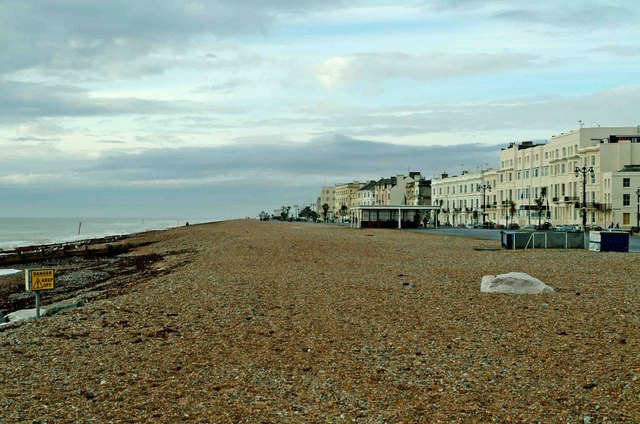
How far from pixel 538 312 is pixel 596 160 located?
69094 mm

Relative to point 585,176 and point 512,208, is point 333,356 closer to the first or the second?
point 585,176

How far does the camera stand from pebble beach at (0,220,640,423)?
7.25 m

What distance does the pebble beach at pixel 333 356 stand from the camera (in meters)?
7.25

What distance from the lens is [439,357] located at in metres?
9.27

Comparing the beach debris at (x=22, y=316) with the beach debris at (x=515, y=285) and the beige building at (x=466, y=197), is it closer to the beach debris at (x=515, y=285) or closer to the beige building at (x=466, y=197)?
the beach debris at (x=515, y=285)

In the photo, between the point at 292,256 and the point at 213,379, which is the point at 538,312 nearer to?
the point at 213,379

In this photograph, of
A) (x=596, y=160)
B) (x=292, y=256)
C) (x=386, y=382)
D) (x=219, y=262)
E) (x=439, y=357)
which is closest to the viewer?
(x=386, y=382)

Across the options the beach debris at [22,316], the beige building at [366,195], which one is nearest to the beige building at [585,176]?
the beach debris at [22,316]

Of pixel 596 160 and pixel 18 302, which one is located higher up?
pixel 596 160

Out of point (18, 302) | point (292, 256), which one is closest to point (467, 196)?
point (292, 256)

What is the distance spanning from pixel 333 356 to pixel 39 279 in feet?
22.8

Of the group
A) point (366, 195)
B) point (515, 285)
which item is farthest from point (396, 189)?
point (515, 285)

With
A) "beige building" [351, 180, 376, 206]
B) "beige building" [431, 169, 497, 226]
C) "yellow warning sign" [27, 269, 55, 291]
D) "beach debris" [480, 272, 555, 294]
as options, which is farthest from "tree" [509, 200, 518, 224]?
"yellow warning sign" [27, 269, 55, 291]

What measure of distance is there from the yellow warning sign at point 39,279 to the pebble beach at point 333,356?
2.64ft
